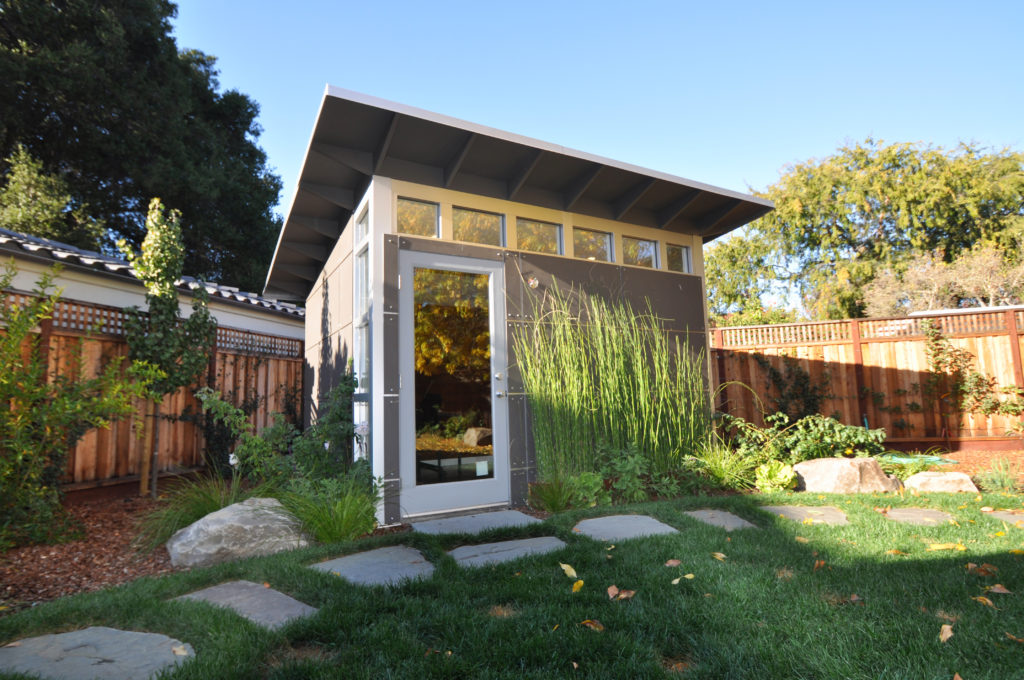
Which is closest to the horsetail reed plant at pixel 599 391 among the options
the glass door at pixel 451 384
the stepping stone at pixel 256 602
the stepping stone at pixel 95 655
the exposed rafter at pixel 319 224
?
the glass door at pixel 451 384

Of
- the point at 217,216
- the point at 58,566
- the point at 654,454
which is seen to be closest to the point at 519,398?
the point at 654,454

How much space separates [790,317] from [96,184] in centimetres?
1879

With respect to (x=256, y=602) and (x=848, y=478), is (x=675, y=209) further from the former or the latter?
(x=256, y=602)

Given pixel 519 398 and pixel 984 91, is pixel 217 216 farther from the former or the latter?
pixel 984 91

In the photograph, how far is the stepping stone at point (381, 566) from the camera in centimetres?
228

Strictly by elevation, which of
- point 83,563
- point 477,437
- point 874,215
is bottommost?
point 83,563

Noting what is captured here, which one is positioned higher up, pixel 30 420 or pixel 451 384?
pixel 451 384

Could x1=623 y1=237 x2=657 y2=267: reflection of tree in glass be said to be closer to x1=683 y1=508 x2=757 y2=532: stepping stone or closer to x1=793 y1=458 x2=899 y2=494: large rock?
x1=793 y1=458 x2=899 y2=494: large rock

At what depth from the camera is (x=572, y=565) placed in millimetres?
2379

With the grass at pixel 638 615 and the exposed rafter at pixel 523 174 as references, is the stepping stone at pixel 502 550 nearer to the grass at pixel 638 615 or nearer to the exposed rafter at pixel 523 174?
the grass at pixel 638 615

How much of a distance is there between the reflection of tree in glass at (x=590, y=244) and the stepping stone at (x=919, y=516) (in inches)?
114

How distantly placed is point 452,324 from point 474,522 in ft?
4.84

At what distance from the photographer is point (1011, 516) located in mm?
3193

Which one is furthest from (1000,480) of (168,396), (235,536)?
(168,396)
